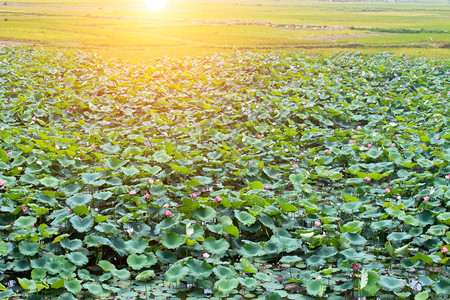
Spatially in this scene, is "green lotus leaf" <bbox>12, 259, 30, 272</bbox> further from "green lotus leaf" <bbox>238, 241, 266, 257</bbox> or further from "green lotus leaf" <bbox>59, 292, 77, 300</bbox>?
"green lotus leaf" <bbox>238, 241, 266, 257</bbox>

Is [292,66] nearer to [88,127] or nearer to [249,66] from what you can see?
[249,66]

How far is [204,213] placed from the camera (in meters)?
4.75

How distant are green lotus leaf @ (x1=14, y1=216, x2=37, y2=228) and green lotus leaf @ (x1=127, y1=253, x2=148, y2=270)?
3.56ft

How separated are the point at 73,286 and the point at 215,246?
1.28 meters

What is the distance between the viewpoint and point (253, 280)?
391cm

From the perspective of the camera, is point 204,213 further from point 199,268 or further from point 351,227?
point 351,227

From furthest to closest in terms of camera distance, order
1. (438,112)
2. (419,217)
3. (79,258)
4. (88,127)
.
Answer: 1. (438,112)
2. (88,127)
3. (419,217)
4. (79,258)

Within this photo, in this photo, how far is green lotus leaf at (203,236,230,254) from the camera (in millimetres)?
4215

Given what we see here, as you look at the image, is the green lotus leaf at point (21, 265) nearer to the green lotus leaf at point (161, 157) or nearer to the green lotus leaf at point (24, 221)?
the green lotus leaf at point (24, 221)

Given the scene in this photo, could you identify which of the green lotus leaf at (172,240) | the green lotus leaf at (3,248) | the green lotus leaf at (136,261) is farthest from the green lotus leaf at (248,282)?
the green lotus leaf at (3,248)

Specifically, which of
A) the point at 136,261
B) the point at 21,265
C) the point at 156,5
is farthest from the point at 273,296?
the point at 156,5

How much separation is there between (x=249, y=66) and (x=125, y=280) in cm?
1010

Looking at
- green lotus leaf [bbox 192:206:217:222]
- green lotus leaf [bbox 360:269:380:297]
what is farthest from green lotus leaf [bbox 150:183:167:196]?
green lotus leaf [bbox 360:269:380:297]

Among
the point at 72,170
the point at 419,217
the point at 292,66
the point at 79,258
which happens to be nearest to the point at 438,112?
the point at 419,217
